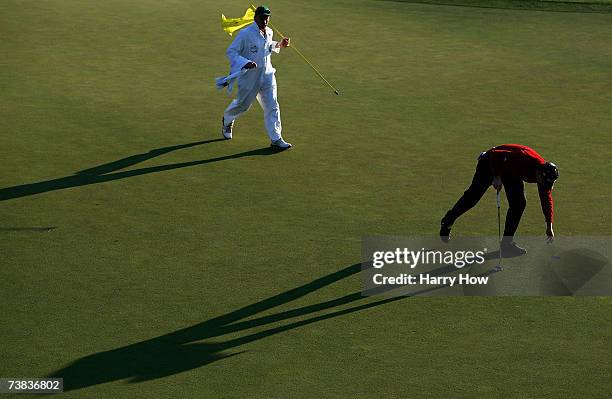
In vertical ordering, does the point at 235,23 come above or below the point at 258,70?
above

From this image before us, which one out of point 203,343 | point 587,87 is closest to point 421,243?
point 203,343

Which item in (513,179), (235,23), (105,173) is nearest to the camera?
(513,179)

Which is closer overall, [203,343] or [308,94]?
[203,343]

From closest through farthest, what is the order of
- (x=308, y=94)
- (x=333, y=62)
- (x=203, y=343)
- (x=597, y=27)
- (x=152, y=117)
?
(x=203, y=343) → (x=152, y=117) → (x=308, y=94) → (x=333, y=62) → (x=597, y=27)

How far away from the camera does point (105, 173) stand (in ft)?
55.1

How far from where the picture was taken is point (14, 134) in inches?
728

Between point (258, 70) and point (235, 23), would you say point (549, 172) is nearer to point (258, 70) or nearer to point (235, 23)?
point (258, 70)

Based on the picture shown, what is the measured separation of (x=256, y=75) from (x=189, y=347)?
6983mm

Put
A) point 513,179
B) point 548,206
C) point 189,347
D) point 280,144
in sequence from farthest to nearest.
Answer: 1. point 280,144
2. point 513,179
3. point 548,206
4. point 189,347

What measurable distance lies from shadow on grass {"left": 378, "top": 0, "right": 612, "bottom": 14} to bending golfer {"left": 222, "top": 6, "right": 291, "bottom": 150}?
407 inches

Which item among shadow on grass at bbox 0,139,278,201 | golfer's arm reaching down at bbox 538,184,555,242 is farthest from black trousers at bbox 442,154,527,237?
shadow on grass at bbox 0,139,278,201

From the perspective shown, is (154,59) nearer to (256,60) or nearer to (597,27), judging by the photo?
(256,60)

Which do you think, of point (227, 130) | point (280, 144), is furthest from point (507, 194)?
point (227, 130)

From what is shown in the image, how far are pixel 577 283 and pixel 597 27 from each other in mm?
13433
